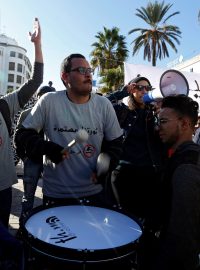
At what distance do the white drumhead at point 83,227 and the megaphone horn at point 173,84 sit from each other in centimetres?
184

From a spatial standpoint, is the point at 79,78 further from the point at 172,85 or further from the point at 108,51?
the point at 108,51

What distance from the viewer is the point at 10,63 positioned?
96.9 m

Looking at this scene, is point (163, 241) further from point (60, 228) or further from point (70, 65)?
point (70, 65)

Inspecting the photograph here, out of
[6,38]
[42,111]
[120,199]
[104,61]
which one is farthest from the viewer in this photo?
[6,38]

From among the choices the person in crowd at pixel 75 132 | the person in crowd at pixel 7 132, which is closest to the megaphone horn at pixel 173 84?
the person in crowd at pixel 75 132

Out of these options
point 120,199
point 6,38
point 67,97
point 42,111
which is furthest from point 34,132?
point 6,38

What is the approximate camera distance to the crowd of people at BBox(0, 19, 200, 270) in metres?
1.56

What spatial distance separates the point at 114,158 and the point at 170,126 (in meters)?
0.62

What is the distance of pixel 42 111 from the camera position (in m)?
2.49

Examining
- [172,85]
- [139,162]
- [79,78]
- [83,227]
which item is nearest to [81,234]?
[83,227]

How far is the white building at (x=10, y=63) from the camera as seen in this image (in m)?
95.0

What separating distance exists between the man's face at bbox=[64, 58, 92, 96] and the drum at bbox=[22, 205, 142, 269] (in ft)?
2.79

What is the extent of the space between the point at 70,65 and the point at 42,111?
1.35 feet

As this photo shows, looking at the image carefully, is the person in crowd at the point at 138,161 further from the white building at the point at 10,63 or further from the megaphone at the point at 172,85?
the white building at the point at 10,63
